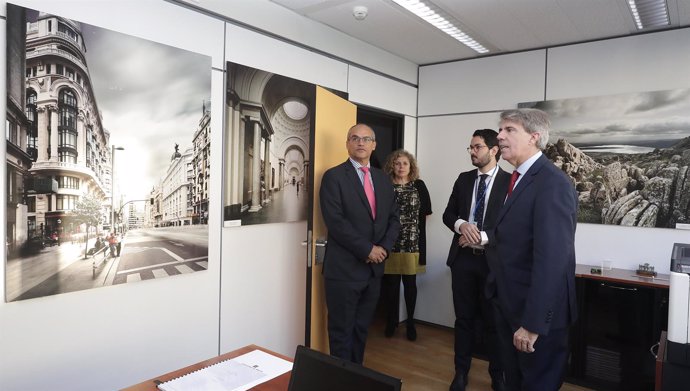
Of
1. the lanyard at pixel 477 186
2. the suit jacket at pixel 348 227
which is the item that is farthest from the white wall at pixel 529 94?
the suit jacket at pixel 348 227

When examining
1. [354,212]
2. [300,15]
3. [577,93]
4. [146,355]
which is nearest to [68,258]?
[146,355]

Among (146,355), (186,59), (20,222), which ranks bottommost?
(146,355)

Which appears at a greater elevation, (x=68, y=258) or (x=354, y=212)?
(x=354, y=212)

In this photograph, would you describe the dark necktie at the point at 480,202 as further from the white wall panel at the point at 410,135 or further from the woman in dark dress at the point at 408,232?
the white wall panel at the point at 410,135

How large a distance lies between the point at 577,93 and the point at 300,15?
106 inches

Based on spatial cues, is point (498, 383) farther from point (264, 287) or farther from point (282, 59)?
point (282, 59)

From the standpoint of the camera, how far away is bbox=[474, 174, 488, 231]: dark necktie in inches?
129

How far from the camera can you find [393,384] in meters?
1.11

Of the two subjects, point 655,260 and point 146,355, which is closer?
point 146,355

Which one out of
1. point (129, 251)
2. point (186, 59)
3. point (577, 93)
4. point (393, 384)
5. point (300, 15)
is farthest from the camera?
point (577, 93)

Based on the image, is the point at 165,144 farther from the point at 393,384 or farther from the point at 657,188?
the point at 657,188

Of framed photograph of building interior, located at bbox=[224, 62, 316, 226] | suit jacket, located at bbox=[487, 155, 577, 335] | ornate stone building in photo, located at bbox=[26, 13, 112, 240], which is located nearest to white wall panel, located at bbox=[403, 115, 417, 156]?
framed photograph of building interior, located at bbox=[224, 62, 316, 226]

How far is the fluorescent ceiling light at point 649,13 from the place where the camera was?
3.20 metres

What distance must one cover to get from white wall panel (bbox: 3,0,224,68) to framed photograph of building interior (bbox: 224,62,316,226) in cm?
25
